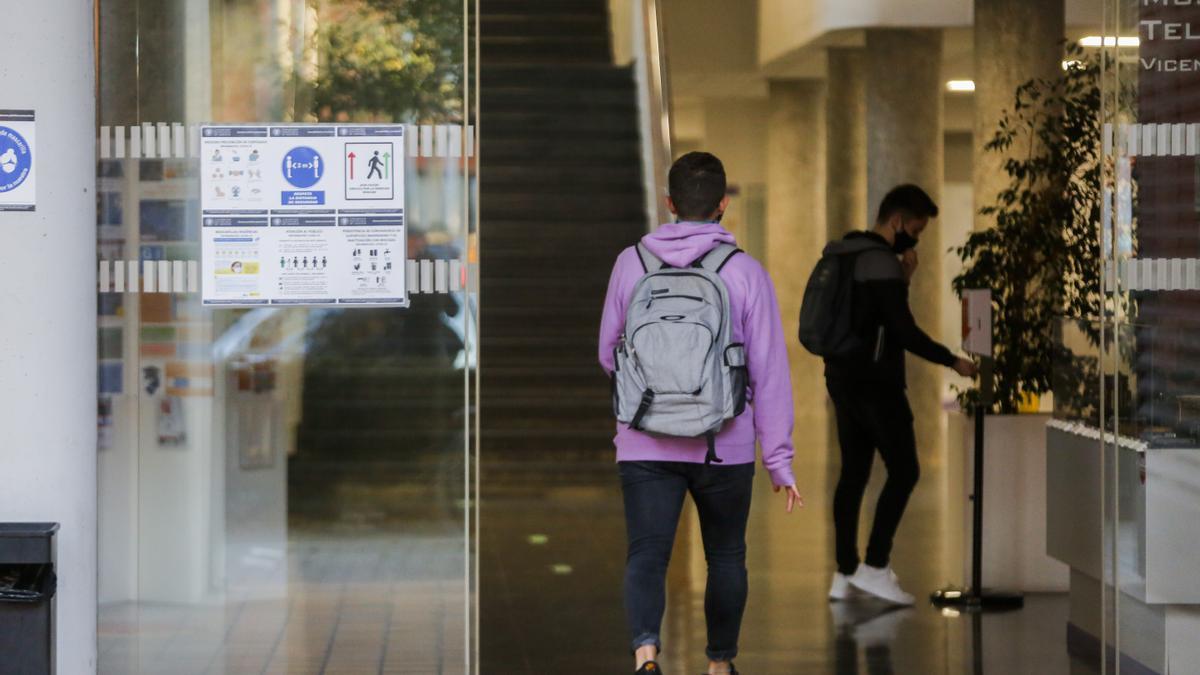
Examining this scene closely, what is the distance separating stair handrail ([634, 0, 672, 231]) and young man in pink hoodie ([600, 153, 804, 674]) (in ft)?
21.5

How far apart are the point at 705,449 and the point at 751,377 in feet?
0.73

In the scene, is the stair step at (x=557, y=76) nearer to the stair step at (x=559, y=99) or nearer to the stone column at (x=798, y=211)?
the stair step at (x=559, y=99)

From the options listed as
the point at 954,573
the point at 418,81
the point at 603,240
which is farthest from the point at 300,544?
the point at 603,240

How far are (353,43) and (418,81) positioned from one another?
0.21 meters

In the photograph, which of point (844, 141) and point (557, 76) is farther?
point (844, 141)

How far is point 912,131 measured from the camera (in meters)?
13.0

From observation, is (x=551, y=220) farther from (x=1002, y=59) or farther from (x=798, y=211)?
(x=798, y=211)

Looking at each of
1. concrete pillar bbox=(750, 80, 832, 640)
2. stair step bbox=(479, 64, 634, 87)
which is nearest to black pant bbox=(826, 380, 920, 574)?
stair step bbox=(479, 64, 634, 87)

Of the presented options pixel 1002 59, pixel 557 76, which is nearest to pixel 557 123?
pixel 557 76

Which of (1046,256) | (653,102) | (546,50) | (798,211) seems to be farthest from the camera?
(798,211)

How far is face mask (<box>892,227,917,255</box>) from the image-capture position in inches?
264

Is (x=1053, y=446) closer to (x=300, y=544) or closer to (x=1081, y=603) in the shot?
(x=1081, y=603)

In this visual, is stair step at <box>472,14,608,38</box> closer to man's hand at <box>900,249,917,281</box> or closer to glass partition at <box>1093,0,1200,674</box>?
man's hand at <box>900,249,917,281</box>

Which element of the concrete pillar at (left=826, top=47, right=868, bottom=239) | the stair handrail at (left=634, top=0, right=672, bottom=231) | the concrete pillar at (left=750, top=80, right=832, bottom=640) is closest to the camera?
the stair handrail at (left=634, top=0, right=672, bottom=231)
